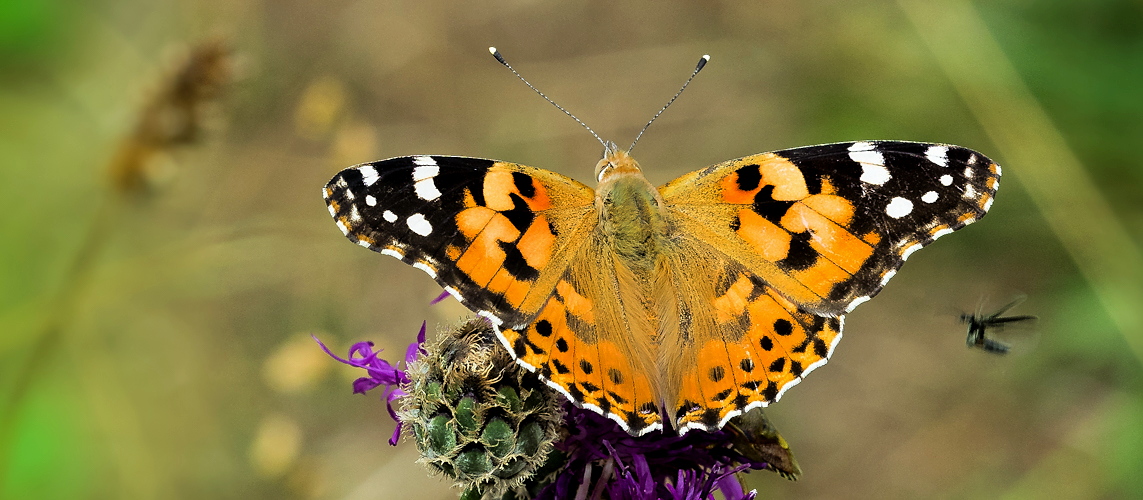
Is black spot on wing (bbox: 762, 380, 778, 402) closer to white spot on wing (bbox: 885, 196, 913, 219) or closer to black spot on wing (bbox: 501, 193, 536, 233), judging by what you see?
white spot on wing (bbox: 885, 196, 913, 219)

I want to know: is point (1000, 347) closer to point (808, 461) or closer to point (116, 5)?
point (808, 461)

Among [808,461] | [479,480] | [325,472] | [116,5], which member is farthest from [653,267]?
[116,5]

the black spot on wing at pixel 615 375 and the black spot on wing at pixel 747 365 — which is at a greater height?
the black spot on wing at pixel 747 365

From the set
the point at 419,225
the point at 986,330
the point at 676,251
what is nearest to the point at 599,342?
the point at 676,251

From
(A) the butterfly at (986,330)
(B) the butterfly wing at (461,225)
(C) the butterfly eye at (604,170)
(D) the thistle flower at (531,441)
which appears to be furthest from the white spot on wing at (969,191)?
(B) the butterfly wing at (461,225)

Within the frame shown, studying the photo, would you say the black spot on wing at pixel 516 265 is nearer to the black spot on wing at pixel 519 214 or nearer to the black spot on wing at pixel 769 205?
the black spot on wing at pixel 519 214
